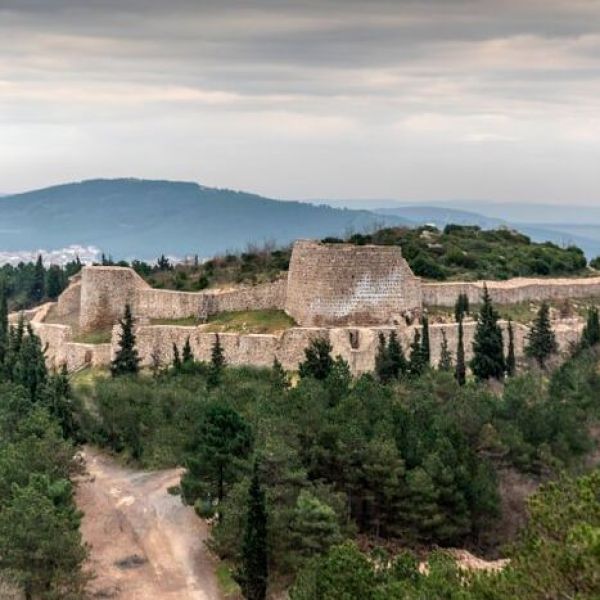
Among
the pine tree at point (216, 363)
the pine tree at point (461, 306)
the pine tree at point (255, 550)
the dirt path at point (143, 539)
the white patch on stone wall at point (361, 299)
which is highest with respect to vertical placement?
the white patch on stone wall at point (361, 299)

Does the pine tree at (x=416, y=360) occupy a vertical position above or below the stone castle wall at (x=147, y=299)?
below

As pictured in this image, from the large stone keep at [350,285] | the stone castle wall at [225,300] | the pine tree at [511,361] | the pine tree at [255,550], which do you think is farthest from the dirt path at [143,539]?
the pine tree at [511,361]

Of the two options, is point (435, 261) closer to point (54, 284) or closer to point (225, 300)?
point (225, 300)

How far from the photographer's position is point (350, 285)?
41719 millimetres

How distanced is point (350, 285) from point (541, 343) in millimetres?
7611

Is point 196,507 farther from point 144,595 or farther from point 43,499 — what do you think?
point 43,499

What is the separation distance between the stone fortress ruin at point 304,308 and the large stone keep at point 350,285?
4 centimetres

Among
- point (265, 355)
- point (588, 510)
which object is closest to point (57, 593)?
point (588, 510)

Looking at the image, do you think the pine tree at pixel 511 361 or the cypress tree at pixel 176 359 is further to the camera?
the pine tree at pixel 511 361

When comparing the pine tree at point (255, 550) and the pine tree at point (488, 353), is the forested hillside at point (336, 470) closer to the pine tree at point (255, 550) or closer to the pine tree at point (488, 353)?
the pine tree at point (255, 550)

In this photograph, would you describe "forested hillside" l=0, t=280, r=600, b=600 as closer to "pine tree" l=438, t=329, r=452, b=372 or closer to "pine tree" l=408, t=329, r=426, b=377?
"pine tree" l=408, t=329, r=426, b=377

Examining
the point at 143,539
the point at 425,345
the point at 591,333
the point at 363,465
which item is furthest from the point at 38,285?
the point at 363,465

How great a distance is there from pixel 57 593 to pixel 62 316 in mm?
31514

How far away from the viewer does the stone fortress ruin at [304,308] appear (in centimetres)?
4128
